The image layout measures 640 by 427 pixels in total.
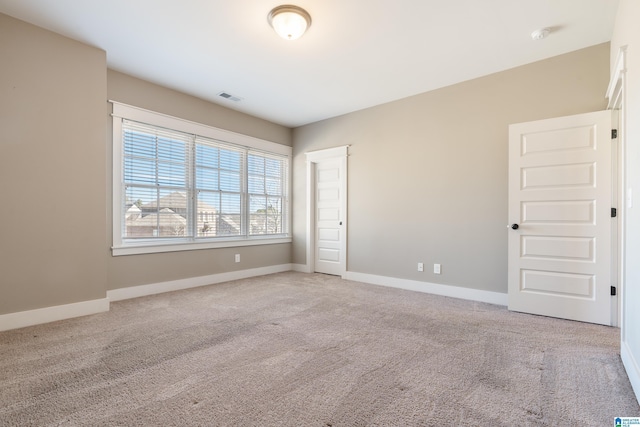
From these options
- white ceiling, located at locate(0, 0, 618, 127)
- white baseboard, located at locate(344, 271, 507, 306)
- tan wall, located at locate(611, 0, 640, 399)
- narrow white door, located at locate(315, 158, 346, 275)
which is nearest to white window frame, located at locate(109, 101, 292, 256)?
white ceiling, located at locate(0, 0, 618, 127)

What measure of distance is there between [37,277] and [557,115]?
5506 millimetres

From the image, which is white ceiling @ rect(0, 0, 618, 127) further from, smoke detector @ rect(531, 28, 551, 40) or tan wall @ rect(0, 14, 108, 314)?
tan wall @ rect(0, 14, 108, 314)

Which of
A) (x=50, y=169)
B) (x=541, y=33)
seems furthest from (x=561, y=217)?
(x=50, y=169)

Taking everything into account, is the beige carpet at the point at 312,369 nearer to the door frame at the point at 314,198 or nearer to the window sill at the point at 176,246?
the window sill at the point at 176,246

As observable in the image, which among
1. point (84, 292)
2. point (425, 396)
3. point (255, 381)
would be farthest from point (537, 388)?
point (84, 292)

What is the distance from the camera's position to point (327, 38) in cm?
293

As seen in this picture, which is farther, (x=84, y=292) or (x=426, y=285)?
(x=426, y=285)

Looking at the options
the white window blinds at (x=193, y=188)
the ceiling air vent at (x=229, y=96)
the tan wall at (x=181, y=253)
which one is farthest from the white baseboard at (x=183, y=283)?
the ceiling air vent at (x=229, y=96)

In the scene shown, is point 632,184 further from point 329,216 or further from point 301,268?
point 301,268

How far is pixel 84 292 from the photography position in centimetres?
313

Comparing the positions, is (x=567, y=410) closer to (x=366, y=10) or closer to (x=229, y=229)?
(x=366, y=10)

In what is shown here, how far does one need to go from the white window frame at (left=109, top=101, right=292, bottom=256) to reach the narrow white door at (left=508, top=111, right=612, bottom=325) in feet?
12.2

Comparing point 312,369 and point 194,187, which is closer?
point 312,369

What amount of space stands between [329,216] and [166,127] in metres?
2.87
